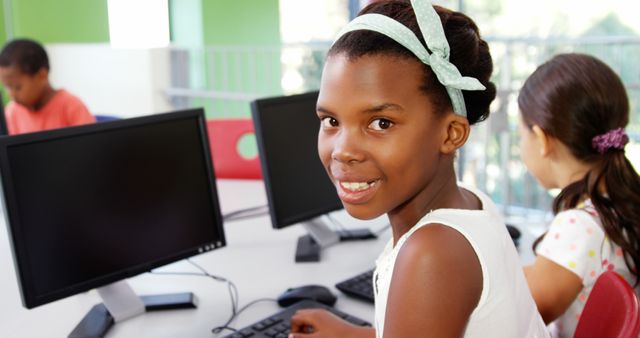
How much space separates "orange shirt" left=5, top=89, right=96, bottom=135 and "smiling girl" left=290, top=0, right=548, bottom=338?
243 cm

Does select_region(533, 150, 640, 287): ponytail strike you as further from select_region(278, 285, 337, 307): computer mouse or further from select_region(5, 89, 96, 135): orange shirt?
select_region(5, 89, 96, 135): orange shirt

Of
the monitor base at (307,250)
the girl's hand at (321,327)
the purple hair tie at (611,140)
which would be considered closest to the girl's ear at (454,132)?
the girl's hand at (321,327)

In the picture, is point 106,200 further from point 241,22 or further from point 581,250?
point 241,22

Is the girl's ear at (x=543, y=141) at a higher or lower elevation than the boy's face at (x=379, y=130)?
lower

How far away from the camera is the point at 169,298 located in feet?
4.86

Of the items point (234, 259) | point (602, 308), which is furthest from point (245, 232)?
point (602, 308)

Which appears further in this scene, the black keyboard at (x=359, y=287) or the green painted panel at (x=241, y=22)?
the green painted panel at (x=241, y=22)

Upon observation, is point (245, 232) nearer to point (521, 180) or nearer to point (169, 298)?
point (169, 298)

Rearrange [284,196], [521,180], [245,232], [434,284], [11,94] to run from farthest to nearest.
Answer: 1. [521,180]
2. [11,94]
3. [245,232]
4. [284,196]
5. [434,284]

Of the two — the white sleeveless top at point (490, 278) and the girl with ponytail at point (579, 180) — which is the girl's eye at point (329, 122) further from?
the girl with ponytail at point (579, 180)

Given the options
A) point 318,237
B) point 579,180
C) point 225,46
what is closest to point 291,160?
point 318,237

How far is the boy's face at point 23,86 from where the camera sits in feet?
10.2

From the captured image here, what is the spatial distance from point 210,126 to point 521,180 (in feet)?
7.21

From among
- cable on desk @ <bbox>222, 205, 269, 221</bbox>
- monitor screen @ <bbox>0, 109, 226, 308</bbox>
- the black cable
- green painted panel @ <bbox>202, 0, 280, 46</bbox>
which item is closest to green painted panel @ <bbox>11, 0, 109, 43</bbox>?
green painted panel @ <bbox>202, 0, 280, 46</bbox>
